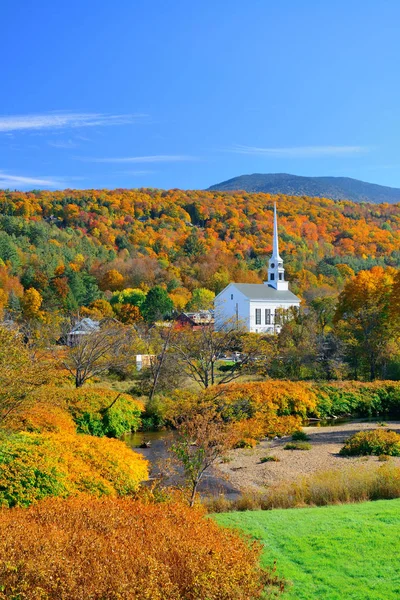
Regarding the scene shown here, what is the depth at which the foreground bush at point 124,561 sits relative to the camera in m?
6.61

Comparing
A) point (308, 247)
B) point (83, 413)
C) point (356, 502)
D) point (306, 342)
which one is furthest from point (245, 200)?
point (356, 502)

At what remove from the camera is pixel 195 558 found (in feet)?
24.0

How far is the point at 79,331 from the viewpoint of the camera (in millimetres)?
37812

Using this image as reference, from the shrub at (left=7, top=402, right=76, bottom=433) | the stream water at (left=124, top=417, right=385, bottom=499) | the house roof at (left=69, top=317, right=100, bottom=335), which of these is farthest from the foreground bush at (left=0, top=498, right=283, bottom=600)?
the house roof at (left=69, top=317, right=100, bottom=335)

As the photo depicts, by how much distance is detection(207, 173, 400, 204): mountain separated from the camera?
6772 inches

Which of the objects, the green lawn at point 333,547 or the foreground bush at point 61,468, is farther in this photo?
the foreground bush at point 61,468

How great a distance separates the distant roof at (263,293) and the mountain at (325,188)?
102 meters

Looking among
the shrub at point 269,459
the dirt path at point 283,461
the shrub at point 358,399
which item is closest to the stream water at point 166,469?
the dirt path at point 283,461

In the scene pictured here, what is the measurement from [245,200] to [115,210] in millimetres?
32861

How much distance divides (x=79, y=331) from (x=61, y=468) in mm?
25091

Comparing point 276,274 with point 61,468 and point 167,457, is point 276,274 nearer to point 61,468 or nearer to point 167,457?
point 167,457

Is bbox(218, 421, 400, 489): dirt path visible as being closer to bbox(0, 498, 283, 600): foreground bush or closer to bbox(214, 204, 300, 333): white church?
bbox(0, 498, 283, 600): foreground bush

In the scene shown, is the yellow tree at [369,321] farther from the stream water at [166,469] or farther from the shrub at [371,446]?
the stream water at [166,469]

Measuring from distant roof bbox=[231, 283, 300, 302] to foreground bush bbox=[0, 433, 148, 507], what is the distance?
50715 mm
